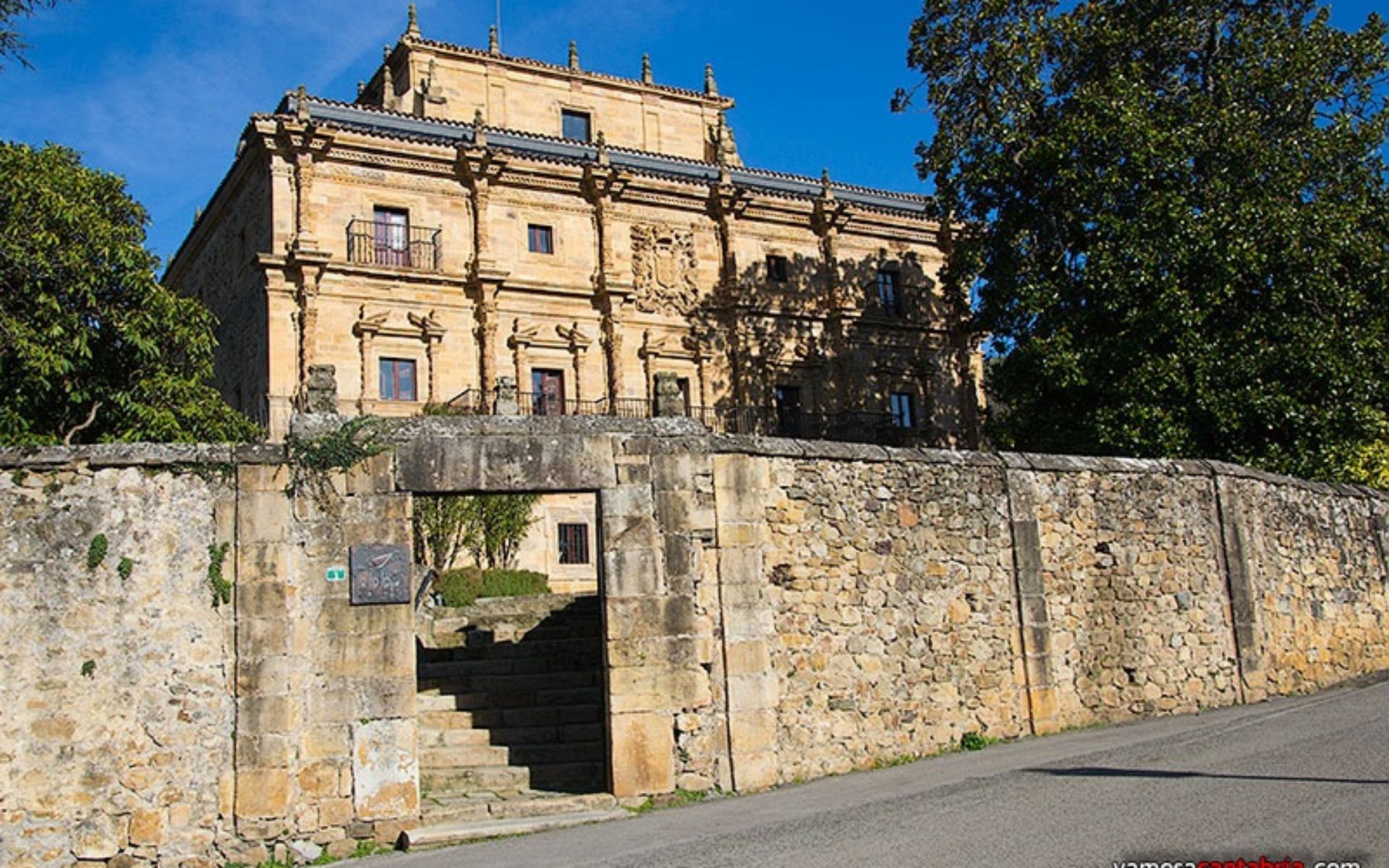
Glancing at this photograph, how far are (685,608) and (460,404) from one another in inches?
786

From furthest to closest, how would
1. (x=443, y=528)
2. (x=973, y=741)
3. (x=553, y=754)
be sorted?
(x=443, y=528) < (x=973, y=741) < (x=553, y=754)

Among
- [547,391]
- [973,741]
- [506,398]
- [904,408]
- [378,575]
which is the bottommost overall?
[973,741]

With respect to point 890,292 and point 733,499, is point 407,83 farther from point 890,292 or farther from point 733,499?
point 733,499

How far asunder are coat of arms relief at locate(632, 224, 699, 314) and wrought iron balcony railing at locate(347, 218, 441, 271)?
219 inches

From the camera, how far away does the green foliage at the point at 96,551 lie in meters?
9.17

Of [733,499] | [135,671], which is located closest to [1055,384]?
[733,499]

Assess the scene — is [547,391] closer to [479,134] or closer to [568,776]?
[479,134]

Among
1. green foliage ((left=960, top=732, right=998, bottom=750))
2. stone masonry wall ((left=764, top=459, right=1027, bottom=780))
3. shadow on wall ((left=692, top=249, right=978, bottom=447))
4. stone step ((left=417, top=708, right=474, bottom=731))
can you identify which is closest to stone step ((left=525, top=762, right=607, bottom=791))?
stone step ((left=417, top=708, right=474, bottom=731))

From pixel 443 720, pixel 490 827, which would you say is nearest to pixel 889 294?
pixel 443 720

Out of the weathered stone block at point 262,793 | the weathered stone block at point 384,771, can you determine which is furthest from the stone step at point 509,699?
the weathered stone block at point 262,793

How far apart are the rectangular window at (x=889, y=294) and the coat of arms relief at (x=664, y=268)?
6.06 metres

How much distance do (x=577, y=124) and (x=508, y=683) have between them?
2806cm

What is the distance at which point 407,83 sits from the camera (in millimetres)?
35594

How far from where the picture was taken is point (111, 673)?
9109mm
